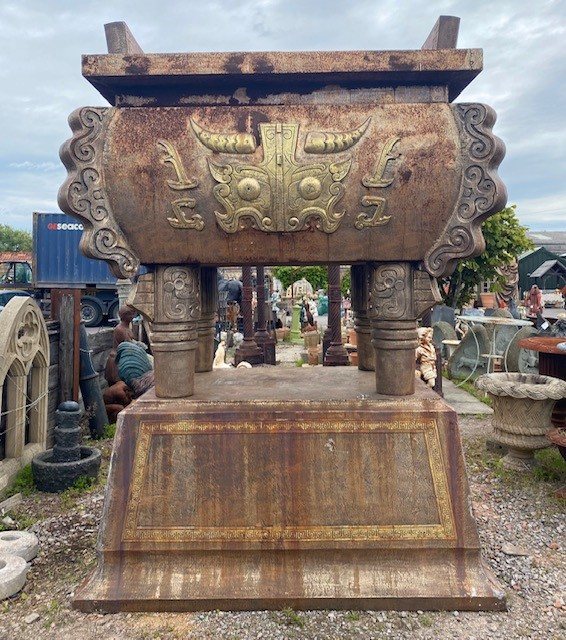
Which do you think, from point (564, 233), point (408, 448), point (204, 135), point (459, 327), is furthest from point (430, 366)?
point (564, 233)

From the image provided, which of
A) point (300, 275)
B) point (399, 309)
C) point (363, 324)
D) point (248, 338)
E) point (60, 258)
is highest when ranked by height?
point (300, 275)

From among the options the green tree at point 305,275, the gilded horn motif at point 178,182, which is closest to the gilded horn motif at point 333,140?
the gilded horn motif at point 178,182

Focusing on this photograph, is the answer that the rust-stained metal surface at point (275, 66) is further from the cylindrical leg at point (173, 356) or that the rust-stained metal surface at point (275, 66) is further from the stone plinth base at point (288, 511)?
the stone plinth base at point (288, 511)

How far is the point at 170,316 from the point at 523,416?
3.89 m

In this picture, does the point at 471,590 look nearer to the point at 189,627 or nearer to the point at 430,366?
the point at 189,627

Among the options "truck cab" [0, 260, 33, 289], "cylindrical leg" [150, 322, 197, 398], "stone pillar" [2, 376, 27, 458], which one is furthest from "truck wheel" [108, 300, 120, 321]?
"cylindrical leg" [150, 322, 197, 398]

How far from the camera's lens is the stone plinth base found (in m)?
2.58

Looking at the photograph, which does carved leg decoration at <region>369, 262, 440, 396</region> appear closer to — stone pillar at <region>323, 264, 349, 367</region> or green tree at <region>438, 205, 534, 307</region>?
stone pillar at <region>323, 264, 349, 367</region>

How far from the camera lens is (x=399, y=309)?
2.82 meters

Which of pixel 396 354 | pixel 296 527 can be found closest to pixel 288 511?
pixel 296 527

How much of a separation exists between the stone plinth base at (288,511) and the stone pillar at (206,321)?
1.05 metres

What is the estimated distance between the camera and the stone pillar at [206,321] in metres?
3.72

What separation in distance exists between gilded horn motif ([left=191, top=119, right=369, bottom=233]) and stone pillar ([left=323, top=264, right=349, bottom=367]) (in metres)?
5.41

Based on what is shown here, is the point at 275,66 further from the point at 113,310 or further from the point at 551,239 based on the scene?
the point at 551,239
